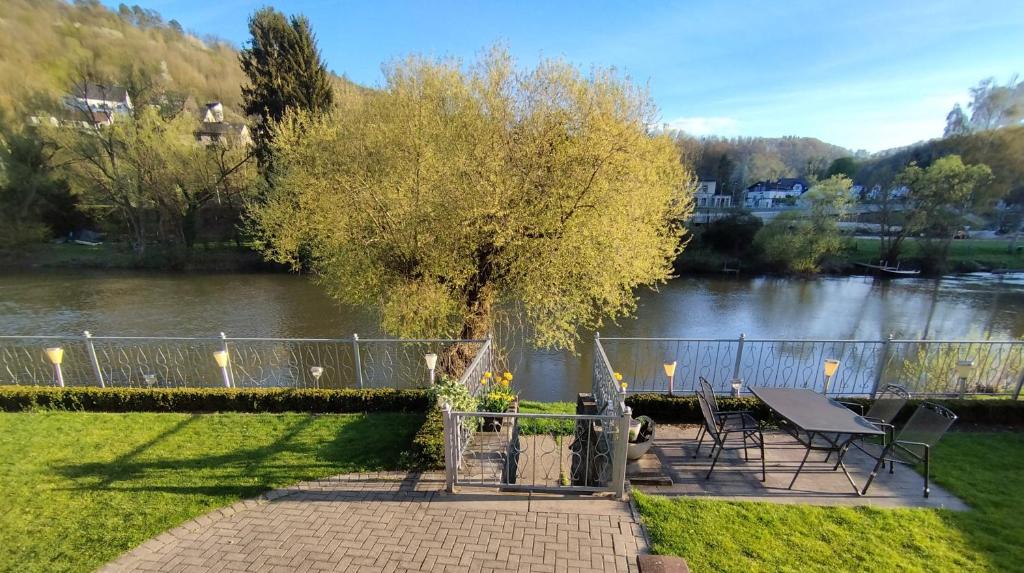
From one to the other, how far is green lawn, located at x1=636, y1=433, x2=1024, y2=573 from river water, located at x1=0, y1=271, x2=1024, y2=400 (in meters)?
7.13

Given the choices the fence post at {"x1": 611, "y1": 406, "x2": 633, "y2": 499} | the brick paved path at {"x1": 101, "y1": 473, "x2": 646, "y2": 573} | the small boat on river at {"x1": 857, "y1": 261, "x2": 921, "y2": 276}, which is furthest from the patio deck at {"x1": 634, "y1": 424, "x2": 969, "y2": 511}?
the small boat on river at {"x1": 857, "y1": 261, "x2": 921, "y2": 276}

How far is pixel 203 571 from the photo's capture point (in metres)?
3.73

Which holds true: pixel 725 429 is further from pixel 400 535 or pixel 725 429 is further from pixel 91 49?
pixel 91 49

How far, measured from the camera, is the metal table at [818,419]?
4.66 metres

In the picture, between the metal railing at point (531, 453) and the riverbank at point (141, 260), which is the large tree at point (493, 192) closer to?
the metal railing at point (531, 453)

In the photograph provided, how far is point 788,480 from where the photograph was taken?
16.5 feet

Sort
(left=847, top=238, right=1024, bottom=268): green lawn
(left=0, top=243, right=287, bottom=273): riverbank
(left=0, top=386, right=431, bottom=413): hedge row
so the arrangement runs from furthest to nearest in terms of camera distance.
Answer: (left=847, top=238, right=1024, bottom=268): green lawn
(left=0, top=243, right=287, bottom=273): riverbank
(left=0, top=386, right=431, bottom=413): hedge row

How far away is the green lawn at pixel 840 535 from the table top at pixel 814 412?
0.81 m

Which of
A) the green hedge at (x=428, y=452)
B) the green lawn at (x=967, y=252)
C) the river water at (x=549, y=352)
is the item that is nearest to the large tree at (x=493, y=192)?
the green hedge at (x=428, y=452)

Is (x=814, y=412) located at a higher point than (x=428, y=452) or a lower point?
higher

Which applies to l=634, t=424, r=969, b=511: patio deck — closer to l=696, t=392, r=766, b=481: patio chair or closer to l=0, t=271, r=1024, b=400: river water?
l=696, t=392, r=766, b=481: patio chair

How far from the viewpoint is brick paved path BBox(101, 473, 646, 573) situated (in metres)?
3.76

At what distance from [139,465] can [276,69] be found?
28237 millimetres

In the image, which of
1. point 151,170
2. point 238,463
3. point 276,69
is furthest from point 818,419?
point 151,170
